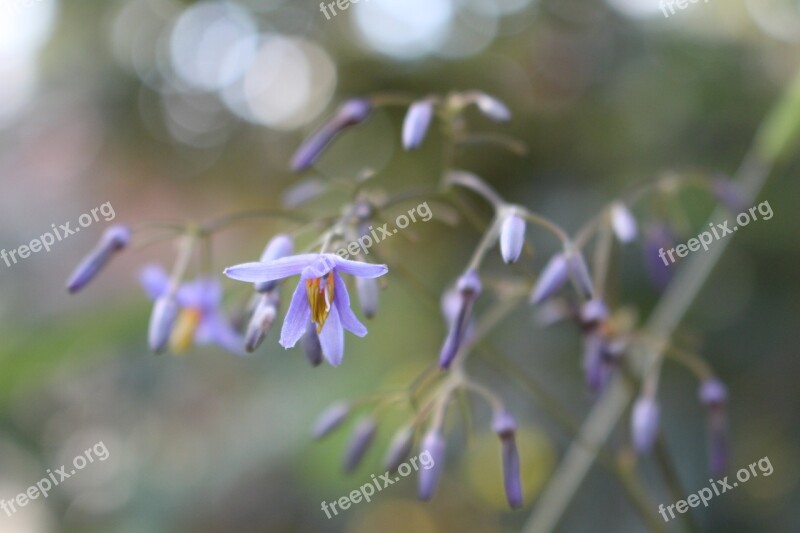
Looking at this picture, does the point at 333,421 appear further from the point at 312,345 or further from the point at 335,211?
the point at 335,211

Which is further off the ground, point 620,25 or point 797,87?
point 797,87

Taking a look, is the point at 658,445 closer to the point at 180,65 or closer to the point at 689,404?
the point at 689,404

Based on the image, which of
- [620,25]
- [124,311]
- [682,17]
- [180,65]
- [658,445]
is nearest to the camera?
[658,445]

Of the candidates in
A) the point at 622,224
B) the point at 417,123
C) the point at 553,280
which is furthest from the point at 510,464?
the point at 417,123

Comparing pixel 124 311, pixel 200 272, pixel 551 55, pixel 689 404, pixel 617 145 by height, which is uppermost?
pixel 200 272

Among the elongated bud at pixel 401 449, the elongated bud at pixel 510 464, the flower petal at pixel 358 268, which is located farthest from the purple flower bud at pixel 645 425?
the flower petal at pixel 358 268

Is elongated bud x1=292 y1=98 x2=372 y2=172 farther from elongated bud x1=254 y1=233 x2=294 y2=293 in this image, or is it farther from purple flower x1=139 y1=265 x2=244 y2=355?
purple flower x1=139 y1=265 x2=244 y2=355

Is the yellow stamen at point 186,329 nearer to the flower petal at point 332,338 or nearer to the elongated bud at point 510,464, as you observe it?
the flower petal at point 332,338

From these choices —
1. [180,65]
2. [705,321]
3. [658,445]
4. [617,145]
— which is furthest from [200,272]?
[180,65]
